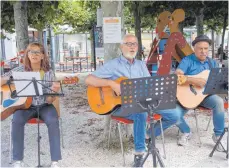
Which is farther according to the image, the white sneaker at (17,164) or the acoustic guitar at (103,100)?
the acoustic guitar at (103,100)

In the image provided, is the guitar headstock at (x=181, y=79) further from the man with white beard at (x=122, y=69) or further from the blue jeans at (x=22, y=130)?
the blue jeans at (x=22, y=130)

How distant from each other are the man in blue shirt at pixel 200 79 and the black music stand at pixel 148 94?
0.97 meters

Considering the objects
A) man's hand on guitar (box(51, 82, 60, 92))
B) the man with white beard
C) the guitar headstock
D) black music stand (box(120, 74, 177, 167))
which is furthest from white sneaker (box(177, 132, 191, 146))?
man's hand on guitar (box(51, 82, 60, 92))

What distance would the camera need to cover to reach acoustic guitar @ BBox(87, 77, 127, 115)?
3.57 m

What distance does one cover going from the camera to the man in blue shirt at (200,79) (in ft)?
13.2

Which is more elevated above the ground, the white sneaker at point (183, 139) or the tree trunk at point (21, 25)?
the tree trunk at point (21, 25)

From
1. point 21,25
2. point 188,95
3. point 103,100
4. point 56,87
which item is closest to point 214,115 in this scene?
point 188,95

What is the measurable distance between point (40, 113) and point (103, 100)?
0.68m

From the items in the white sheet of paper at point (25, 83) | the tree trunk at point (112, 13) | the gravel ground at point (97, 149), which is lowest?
the gravel ground at point (97, 149)

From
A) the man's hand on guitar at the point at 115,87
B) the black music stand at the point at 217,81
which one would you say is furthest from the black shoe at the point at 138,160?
the black music stand at the point at 217,81

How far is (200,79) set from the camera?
3963mm

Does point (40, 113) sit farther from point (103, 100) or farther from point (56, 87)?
point (103, 100)

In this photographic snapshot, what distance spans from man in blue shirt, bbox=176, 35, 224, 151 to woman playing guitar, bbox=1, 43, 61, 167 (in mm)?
1488

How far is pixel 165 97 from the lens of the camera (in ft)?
9.98
